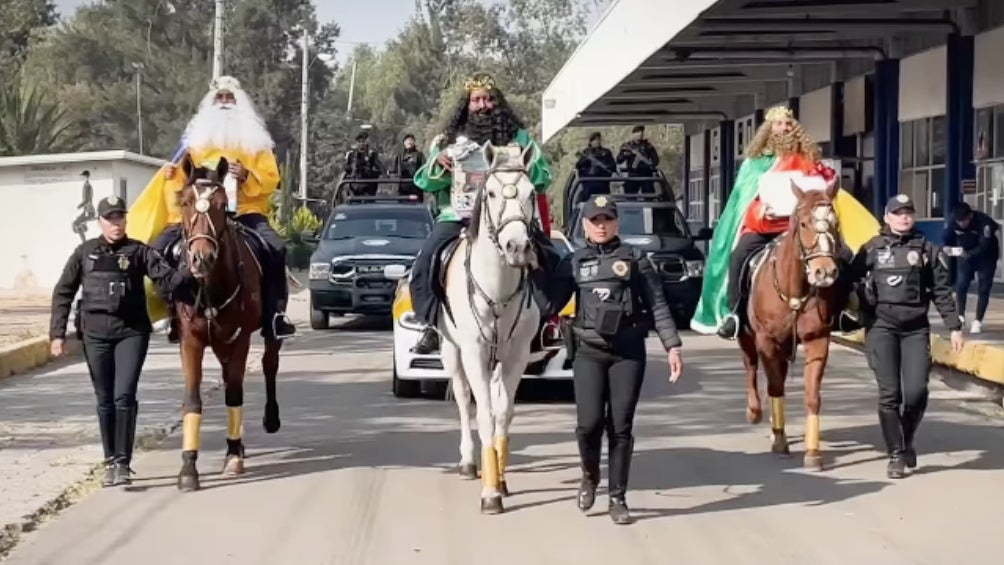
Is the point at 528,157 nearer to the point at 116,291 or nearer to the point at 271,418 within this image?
the point at 116,291

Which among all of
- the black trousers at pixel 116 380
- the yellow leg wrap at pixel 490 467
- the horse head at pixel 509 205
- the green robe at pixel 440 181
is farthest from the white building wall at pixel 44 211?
the horse head at pixel 509 205

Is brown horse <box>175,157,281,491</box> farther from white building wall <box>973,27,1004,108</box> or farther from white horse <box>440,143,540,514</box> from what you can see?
white building wall <box>973,27,1004,108</box>

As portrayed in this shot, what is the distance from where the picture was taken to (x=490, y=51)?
96.8m

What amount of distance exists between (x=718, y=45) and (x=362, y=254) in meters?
10.7

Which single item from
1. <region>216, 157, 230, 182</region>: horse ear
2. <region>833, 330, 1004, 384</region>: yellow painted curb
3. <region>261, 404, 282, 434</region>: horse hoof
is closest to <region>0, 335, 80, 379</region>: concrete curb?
<region>261, 404, 282, 434</region>: horse hoof

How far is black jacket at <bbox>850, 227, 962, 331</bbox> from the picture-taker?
10516 millimetres

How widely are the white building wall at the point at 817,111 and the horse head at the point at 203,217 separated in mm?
29725

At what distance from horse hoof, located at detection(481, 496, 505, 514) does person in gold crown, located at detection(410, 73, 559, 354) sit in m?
1.42

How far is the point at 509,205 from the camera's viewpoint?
870cm

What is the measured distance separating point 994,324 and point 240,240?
47.8ft

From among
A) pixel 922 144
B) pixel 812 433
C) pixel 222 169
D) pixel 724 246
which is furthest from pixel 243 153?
Result: pixel 922 144

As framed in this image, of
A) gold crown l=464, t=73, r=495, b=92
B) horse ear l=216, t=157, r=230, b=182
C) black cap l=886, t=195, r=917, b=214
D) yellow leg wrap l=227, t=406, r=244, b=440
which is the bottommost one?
yellow leg wrap l=227, t=406, r=244, b=440

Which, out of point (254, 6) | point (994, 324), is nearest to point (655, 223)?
point (994, 324)

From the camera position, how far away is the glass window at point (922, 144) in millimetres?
→ 32469
